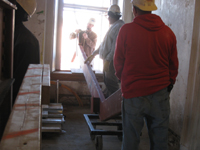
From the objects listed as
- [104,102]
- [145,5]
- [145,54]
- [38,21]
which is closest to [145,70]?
[145,54]

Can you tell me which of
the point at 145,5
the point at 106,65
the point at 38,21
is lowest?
the point at 106,65

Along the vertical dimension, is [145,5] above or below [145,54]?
above

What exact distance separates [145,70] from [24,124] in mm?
1290

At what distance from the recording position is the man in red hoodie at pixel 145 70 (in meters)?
1.91

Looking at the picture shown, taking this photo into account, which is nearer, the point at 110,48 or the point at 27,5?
the point at 27,5

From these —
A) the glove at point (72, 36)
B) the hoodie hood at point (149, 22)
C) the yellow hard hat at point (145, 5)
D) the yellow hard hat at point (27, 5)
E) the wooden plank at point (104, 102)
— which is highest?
the yellow hard hat at point (27, 5)

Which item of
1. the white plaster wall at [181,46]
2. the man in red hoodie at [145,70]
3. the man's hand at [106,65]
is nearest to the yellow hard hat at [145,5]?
the man in red hoodie at [145,70]

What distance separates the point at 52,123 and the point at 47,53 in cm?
244

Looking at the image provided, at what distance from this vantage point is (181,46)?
117 inches

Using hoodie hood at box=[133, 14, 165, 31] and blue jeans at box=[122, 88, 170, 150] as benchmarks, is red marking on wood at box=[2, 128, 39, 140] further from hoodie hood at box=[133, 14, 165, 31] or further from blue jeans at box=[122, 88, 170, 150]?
hoodie hood at box=[133, 14, 165, 31]

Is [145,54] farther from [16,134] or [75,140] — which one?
[75,140]

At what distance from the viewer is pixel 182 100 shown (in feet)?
9.59

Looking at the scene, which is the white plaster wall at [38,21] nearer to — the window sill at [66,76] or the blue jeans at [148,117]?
the window sill at [66,76]

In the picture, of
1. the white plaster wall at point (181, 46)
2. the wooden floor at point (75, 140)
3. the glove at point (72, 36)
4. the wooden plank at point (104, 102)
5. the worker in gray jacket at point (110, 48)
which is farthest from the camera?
the glove at point (72, 36)
